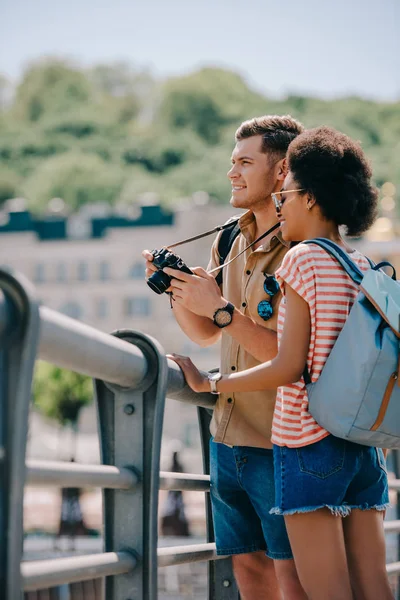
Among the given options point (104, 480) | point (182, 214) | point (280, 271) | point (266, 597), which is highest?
point (182, 214)

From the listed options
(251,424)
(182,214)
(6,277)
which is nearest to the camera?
(6,277)

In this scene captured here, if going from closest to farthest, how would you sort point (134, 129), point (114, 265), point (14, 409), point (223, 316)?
point (14, 409), point (223, 316), point (114, 265), point (134, 129)

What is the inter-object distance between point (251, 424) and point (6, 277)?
1543 mm

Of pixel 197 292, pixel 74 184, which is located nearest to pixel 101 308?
pixel 74 184

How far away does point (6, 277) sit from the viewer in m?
1.68

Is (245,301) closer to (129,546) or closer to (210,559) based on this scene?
(210,559)

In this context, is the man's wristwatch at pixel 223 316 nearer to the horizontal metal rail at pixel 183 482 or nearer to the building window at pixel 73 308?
the horizontal metal rail at pixel 183 482

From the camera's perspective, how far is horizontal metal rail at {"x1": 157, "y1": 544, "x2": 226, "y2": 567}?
8.65ft

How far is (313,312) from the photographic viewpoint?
264 cm

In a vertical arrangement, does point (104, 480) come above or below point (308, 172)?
below

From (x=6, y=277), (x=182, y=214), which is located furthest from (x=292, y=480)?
(x=182, y=214)

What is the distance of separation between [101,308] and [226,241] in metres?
64.0

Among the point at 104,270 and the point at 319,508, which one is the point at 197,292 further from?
the point at 104,270

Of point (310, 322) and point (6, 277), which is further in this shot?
point (310, 322)
